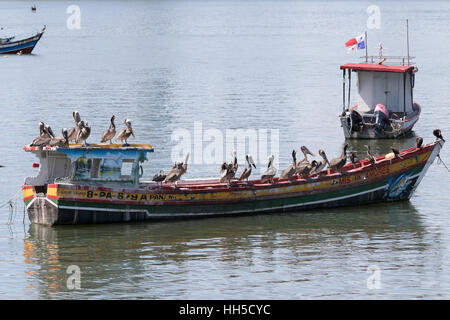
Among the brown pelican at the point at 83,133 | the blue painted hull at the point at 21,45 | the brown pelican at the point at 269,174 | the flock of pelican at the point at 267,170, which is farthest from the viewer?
the blue painted hull at the point at 21,45

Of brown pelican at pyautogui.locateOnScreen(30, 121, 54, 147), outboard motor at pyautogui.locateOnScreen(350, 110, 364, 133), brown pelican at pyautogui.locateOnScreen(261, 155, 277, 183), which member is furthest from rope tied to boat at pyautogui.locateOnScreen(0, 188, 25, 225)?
outboard motor at pyautogui.locateOnScreen(350, 110, 364, 133)

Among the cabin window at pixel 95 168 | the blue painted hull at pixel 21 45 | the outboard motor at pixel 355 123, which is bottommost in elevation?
the cabin window at pixel 95 168

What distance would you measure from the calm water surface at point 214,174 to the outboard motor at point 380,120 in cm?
64

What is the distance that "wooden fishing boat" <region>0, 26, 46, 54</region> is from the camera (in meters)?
104

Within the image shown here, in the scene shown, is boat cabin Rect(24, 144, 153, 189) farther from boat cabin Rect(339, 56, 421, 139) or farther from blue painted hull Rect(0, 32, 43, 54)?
blue painted hull Rect(0, 32, 43, 54)

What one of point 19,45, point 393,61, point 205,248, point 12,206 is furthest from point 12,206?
point 19,45

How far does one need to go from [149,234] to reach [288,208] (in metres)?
5.25

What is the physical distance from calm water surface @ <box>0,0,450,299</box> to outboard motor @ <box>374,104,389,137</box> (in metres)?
0.64

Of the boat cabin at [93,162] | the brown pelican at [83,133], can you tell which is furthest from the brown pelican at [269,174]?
the brown pelican at [83,133]

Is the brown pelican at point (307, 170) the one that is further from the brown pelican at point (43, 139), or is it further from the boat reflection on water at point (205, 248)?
the brown pelican at point (43, 139)

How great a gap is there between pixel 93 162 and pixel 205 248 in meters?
4.72

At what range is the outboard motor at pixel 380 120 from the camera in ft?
159

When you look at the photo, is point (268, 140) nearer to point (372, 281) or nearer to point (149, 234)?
point (149, 234)

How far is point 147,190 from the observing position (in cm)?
3136
